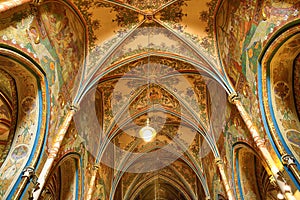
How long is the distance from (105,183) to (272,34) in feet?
28.0

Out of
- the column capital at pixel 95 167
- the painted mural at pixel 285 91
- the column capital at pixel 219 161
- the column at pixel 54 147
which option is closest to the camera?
the column at pixel 54 147

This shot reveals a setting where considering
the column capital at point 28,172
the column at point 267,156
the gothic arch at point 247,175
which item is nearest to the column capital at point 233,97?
the column at point 267,156

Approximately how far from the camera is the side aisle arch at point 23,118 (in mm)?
6246

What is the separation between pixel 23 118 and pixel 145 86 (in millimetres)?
5652

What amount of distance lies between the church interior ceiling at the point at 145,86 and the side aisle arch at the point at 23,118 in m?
0.03

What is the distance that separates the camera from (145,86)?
1210cm

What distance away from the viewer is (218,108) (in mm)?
10695

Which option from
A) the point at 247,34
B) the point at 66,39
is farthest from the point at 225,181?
the point at 66,39

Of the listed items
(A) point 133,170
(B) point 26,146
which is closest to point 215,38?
(B) point 26,146

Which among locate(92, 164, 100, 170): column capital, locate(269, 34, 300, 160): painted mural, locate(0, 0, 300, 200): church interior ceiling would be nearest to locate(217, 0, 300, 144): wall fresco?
locate(0, 0, 300, 200): church interior ceiling

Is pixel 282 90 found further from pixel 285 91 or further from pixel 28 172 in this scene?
pixel 28 172

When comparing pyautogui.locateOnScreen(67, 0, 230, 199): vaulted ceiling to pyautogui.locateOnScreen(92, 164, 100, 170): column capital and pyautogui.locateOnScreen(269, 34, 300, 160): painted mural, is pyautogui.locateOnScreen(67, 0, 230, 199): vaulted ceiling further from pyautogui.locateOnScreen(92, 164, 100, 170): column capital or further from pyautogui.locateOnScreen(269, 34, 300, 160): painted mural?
pyautogui.locateOnScreen(269, 34, 300, 160): painted mural

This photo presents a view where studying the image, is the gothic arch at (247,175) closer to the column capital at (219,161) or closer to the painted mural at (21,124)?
the column capital at (219,161)

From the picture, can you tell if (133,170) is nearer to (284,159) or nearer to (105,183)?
(105,183)
